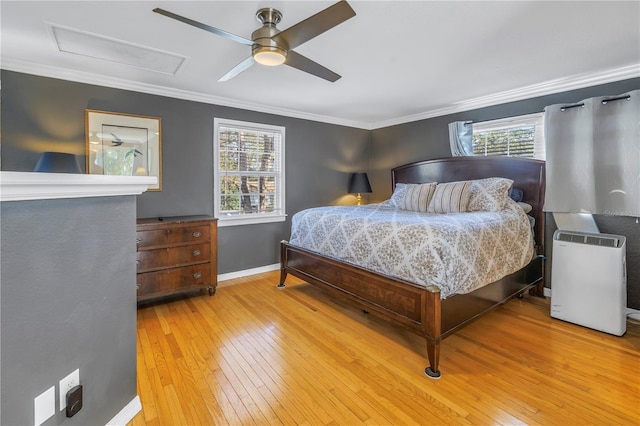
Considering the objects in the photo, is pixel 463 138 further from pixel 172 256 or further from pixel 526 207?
pixel 172 256

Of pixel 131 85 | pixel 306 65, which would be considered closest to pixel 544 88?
pixel 306 65

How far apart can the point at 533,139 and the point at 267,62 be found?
3.13 m

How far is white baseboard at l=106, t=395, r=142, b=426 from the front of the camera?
1438mm

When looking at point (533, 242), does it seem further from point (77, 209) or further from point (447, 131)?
point (77, 209)

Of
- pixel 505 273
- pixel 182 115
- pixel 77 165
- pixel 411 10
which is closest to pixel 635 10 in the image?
pixel 411 10

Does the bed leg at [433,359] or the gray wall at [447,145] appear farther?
the gray wall at [447,145]

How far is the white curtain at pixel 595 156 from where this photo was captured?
262cm

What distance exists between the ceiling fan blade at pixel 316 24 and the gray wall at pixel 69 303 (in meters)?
1.28

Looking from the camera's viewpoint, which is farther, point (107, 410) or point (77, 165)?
point (77, 165)

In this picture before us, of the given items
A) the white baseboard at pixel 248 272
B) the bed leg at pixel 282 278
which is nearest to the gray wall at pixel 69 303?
the bed leg at pixel 282 278

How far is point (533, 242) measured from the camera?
3141 millimetres

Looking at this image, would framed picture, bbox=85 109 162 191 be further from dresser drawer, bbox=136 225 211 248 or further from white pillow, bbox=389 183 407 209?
white pillow, bbox=389 183 407 209

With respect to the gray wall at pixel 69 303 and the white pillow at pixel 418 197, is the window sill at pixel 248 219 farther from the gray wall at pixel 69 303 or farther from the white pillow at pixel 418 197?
the gray wall at pixel 69 303

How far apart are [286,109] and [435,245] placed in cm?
308
